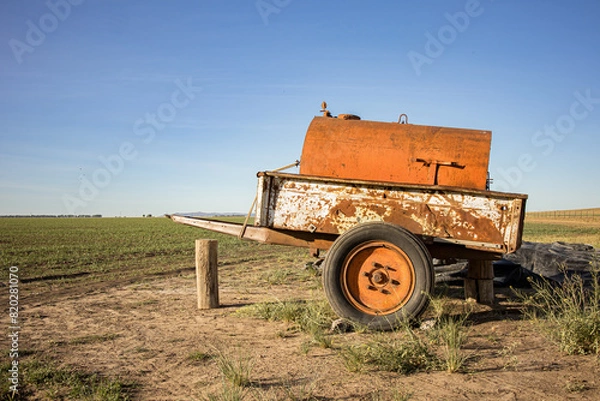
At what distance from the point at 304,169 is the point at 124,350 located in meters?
2.99

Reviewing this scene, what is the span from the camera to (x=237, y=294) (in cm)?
838

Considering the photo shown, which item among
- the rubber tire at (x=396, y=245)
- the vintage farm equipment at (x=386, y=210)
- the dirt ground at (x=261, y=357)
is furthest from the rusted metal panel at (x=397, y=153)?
the dirt ground at (x=261, y=357)

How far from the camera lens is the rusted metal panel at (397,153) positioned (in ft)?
19.0

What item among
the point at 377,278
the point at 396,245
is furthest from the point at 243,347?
the point at 396,245

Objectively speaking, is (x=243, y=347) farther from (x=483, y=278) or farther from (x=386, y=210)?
(x=483, y=278)

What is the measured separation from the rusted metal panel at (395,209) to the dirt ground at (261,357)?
1.19 meters

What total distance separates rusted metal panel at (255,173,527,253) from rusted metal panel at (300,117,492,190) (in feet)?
1.10

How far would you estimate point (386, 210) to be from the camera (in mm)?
5562

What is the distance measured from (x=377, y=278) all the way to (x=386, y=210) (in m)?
0.80

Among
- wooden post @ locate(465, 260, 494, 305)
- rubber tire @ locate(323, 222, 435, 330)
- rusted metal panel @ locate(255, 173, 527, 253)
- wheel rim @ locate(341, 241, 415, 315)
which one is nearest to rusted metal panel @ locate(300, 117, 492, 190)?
rusted metal panel @ locate(255, 173, 527, 253)

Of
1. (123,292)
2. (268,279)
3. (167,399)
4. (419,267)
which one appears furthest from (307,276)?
(167,399)

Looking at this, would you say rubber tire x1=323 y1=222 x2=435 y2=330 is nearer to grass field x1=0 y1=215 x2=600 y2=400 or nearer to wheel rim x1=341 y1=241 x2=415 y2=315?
wheel rim x1=341 y1=241 x2=415 y2=315

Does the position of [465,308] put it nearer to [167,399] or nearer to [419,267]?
[419,267]

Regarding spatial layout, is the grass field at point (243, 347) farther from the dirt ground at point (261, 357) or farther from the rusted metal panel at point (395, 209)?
the rusted metal panel at point (395, 209)
